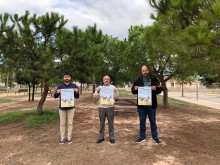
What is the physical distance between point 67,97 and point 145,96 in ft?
5.53

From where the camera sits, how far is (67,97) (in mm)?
5809

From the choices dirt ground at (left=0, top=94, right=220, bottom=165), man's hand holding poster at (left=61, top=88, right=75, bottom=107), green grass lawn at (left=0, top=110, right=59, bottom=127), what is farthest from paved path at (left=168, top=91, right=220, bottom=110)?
man's hand holding poster at (left=61, top=88, right=75, bottom=107)

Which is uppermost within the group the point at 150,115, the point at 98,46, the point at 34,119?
the point at 98,46

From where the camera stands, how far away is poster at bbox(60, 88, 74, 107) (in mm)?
5777

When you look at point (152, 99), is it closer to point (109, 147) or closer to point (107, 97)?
point (107, 97)

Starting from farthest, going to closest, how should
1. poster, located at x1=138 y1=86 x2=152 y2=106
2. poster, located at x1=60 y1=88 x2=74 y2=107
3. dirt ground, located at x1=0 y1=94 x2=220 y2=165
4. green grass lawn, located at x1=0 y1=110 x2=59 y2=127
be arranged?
green grass lawn, located at x1=0 y1=110 x2=59 y2=127, poster, located at x1=60 y1=88 x2=74 y2=107, poster, located at x1=138 y1=86 x2=152 y2=106, dirt ground, located at x1=0 y1=94 x2=220 y2=165

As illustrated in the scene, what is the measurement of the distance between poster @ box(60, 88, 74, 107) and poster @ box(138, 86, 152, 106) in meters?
1.48

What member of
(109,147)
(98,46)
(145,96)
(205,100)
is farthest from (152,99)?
(205,100)

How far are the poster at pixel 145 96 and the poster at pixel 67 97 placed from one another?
58.1 inches

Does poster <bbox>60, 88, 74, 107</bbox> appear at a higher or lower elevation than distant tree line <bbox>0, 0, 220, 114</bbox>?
lower

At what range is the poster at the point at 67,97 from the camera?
5777 millimetres

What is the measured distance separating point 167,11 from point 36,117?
562cm

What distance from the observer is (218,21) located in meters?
4.68

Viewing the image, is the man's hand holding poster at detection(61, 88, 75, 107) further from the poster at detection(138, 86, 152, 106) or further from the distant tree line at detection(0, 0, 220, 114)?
the distant tree line at detection(0, 0, 220, 114)
